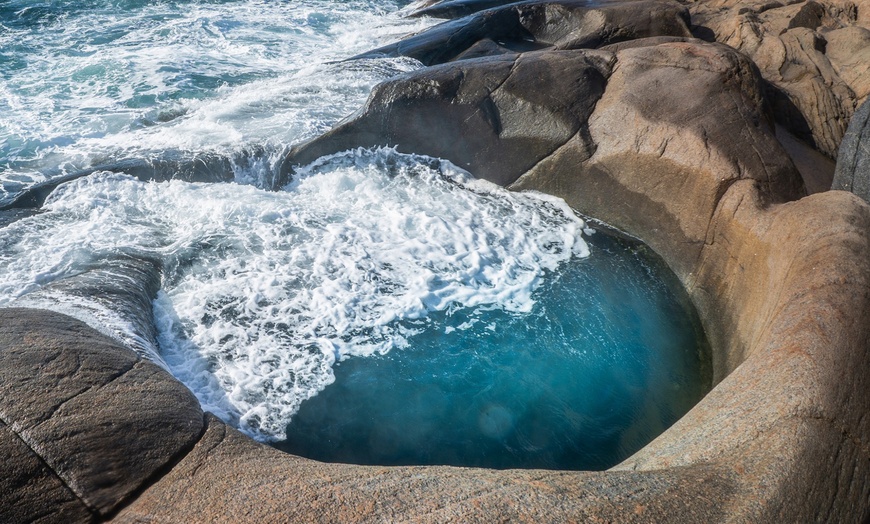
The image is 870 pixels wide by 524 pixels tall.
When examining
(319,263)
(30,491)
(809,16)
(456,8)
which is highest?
(809,16)

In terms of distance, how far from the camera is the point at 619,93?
21.5ft

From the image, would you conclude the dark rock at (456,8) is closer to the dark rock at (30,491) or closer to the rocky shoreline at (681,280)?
the rocky shoreline at (681,280)

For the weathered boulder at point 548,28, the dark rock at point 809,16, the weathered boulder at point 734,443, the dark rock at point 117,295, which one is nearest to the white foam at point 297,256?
the dark rock at point 117,295


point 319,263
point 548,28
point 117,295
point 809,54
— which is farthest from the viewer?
point 548,28

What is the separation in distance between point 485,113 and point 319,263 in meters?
2.56

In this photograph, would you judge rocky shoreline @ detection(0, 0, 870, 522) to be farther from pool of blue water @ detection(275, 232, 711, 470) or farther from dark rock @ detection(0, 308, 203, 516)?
pool of blue water @ detection(275, 232, 711, 470)

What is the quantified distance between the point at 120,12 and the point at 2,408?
12.9 meters

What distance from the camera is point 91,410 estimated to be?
315cm

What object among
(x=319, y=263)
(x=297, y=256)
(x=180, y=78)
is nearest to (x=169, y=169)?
(x=297, y=256)

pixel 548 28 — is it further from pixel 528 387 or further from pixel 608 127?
pixel 528 387

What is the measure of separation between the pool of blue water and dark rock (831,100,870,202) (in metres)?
1.66

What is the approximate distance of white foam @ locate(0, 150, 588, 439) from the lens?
184 inches

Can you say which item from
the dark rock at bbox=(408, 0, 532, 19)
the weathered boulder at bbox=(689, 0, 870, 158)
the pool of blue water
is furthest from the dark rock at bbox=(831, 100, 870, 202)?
the dark rock at bbox=(408, 0, 532, 19)

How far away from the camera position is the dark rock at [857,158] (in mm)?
5328
